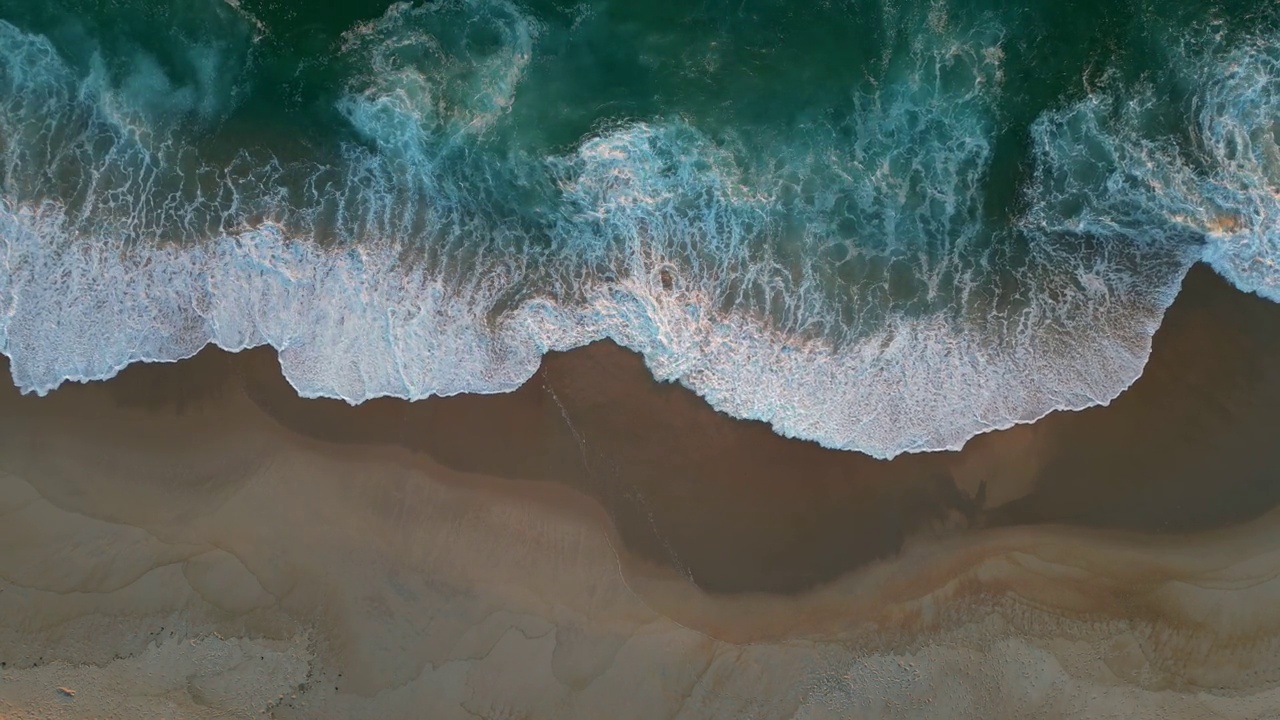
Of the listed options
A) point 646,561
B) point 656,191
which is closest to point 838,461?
point 646,561

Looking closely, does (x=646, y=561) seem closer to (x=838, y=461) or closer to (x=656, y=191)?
(x=838, y=461)

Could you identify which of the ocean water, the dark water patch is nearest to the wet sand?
the dark water patch

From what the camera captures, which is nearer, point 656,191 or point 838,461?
point 838,461

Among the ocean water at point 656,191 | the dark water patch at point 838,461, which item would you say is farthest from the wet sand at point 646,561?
the ocean water at point 656,191

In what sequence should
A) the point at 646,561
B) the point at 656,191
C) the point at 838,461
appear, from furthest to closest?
the point at 656,191 < the point at 838,461 < the point at 646,561

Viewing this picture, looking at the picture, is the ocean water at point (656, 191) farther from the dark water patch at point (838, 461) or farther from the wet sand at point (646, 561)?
the wet sand at point (646, 561)

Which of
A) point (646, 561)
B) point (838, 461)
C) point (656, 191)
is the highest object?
point (656, 191)
